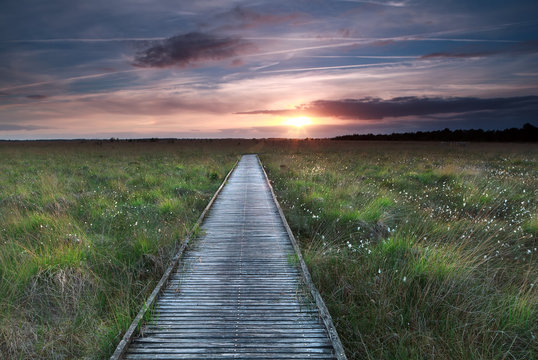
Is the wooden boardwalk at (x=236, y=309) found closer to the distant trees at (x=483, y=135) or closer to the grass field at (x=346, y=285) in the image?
the grass field at (x=346, y=285)

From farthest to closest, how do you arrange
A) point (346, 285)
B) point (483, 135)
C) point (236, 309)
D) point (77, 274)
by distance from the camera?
point (483, 135)
point (77, 274)
point (346, 285)
point (236, 309)

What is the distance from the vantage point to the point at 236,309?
158 inches

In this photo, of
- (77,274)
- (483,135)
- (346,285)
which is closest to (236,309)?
(346,285)

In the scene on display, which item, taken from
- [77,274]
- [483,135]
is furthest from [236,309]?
[483,135]

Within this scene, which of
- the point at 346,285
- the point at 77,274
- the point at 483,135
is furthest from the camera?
the point at 483,135

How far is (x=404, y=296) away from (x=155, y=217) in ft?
22.1

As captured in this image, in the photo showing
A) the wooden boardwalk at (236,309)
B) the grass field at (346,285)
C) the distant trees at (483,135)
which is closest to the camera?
the wooden boardwalk at (236,309)

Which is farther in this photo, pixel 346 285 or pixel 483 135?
pixel 483 135

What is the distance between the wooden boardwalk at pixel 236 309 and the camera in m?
3.27

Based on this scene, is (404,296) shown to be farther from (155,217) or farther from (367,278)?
(155,217)

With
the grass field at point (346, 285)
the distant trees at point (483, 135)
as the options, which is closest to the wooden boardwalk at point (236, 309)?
the grass field at point (346, 285)

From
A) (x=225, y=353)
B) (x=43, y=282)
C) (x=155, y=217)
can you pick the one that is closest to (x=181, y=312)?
(x=225, y=353)

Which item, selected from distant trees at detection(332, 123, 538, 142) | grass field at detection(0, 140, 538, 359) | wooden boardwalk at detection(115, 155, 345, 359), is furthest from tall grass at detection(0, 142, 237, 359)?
distant trees at detection(332, 123, 538, 142)

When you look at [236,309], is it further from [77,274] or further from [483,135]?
[483,135]
